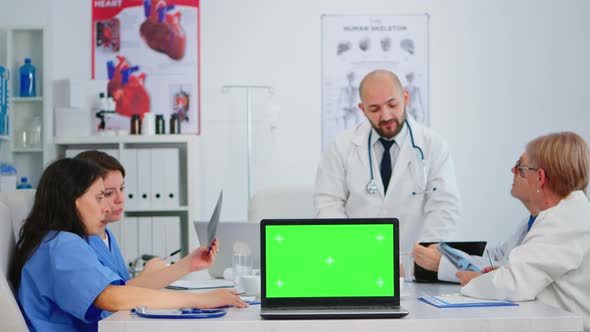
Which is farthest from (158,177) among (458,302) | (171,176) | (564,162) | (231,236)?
(458,302)

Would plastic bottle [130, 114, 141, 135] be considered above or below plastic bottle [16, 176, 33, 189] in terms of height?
above

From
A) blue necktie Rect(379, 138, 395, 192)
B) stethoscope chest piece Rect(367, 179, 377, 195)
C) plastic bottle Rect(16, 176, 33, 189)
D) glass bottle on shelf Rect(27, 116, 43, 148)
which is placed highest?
glass bottle on shelf Rect(27, 116, 43, 148)

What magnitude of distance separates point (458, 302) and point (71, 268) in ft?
3.04

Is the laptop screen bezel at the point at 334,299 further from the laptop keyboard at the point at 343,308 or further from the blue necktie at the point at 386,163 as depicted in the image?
the blue necktie at the point at 386,163

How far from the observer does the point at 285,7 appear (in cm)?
477

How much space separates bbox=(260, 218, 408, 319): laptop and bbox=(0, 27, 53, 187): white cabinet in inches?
124

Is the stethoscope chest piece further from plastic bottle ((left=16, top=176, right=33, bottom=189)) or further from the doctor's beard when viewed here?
plastic bottle ((left=16, top=176, right=33, bottom=189))

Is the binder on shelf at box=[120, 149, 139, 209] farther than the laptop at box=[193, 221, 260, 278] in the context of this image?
Yes

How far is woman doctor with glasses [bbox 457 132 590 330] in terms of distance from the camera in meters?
1.87

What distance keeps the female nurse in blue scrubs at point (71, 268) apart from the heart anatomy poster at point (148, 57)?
2.71 m

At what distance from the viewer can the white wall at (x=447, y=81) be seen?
15.6 feet

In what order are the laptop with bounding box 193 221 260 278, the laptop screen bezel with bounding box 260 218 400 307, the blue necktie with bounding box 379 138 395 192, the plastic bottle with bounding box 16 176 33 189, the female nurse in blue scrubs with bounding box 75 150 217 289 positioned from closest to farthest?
the laptop screen bezel with bounding box 260 218 400 307 < the female nurse in blue scrubs with bounding box 75 150 217 289 < the laptop with bounding box 193 221 260 278 < the blue necktie with bounding box 379 138 395 192 < the plastic bottle with bounding box 16 176 33 189

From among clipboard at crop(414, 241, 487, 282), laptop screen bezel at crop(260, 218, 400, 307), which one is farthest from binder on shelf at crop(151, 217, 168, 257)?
laptop screen bezel at crop(260, 218, 400, 307)

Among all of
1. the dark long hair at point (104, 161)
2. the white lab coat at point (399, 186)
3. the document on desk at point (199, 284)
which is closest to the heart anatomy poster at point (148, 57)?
the white lab coat at point (399, 186)
